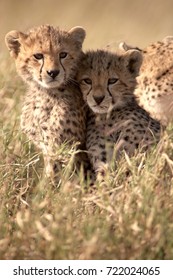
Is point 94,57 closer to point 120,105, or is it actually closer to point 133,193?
point 120,105

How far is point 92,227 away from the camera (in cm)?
356

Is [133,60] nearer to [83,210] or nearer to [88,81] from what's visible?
[88,81]

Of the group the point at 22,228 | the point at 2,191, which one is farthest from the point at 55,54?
the point at 22,228

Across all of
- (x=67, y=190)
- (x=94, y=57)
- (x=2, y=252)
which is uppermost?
(x=94, y=57)

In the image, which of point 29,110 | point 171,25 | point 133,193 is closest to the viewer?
point 133,193

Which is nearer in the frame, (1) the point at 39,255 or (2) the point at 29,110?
(1) the point at 39,255

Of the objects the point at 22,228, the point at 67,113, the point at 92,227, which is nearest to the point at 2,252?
the point at 22,228

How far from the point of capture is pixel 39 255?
142 inches

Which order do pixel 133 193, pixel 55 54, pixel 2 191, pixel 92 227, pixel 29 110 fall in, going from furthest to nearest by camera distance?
1. pixel 29 110
2. pixel 55 54
3. pixel 2 191
4. pixel 133 193
5. pixel 92 227

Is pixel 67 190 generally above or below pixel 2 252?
above

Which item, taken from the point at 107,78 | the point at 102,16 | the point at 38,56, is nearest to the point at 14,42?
the point at 38,56

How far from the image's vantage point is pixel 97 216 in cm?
386

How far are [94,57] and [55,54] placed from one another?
0.89 ft

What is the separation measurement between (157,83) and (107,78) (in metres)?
0.93
